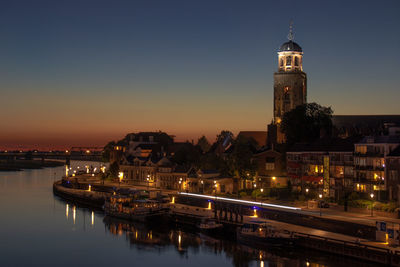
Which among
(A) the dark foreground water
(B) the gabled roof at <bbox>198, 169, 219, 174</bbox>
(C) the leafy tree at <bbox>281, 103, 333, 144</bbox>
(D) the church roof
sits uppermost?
(D) the church roof

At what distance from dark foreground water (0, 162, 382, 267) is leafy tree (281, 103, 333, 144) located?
29592mm

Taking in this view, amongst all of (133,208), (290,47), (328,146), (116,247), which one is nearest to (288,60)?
(290,47)

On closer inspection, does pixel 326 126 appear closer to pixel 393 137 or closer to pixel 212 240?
pixel 393 137

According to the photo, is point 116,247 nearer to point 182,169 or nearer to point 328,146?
point 328,146

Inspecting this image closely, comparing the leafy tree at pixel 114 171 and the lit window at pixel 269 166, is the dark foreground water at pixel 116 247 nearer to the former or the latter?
the lit window at pixel 269 166

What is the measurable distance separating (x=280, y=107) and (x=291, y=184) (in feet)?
111

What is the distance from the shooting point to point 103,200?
8219 cm

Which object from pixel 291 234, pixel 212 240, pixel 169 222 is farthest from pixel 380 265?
pixel 169 222

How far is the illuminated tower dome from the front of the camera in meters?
101

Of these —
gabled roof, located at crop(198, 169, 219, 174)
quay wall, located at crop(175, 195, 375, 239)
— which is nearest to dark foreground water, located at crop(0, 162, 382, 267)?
quay wall, located at crop(175, 195, 375, 239)

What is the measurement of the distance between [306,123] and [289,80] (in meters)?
20.3

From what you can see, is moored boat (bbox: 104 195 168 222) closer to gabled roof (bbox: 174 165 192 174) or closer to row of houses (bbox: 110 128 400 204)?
row of houses (bbox: 110 128 400 204)

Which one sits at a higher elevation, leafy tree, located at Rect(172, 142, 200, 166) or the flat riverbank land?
leafy tree, located at Rect(172, 142, 200, 166)

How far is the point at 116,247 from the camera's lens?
175ft
